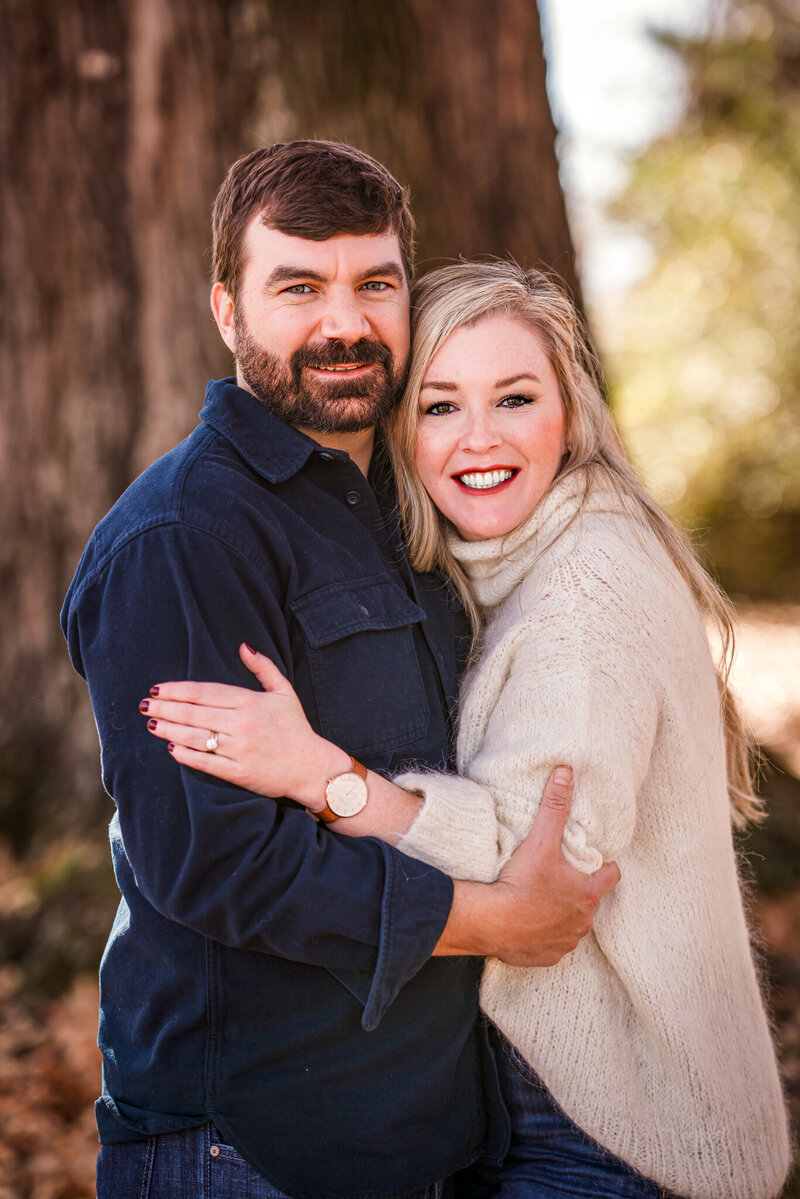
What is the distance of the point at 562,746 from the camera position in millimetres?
1957

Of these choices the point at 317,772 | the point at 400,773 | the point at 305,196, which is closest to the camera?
the point at 317,772

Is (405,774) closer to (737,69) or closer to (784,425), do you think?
(784,425)

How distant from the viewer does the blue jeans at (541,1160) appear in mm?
2100

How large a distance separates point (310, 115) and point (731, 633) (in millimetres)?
2576

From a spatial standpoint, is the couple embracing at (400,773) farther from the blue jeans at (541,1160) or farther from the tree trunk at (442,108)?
the tree trunk at (442,108)

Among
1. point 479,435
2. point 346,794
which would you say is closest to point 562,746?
point 346,794

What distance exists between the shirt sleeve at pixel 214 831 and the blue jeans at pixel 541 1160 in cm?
53

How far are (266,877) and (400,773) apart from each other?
1.33ft

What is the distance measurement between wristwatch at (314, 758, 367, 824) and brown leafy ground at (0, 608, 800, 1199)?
82.6 inches

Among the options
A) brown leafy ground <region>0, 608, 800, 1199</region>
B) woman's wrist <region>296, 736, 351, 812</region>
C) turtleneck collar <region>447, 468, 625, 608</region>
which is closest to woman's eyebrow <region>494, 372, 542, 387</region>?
turtleneck collar <region>447, 468, 625, 608</region>

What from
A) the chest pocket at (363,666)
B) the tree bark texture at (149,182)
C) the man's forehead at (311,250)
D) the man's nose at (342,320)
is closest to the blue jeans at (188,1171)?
the chest pocket at (363,666)

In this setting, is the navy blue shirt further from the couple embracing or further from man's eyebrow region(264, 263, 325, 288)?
man's eyebrow region(264, 263, 325, 288)

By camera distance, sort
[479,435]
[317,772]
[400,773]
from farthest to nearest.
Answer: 1. [479,435]
2. [400,773]
3. [317,772]

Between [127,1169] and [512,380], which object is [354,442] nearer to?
[512,380]
